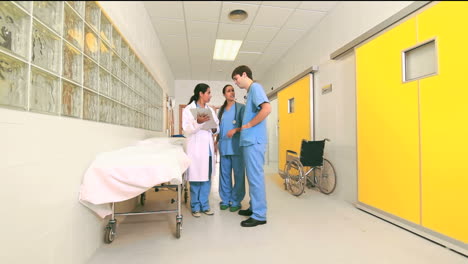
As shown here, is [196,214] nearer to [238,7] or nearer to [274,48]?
[274,48]

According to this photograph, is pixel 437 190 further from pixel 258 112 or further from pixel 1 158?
pixel 1 158

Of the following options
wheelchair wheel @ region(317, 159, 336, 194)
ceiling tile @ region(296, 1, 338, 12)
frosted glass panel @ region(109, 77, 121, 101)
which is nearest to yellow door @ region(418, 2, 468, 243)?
wheelchair wheel @ region(317, 159, 336, 194)

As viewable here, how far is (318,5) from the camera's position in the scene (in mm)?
397

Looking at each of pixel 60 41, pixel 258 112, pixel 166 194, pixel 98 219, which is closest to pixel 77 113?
pixel 60 41

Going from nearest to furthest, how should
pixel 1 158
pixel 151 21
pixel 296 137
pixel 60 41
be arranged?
pixel 151 21
pixel 1 158
pixel 60 41
pixel 296 137

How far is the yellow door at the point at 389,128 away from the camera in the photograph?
1.63m

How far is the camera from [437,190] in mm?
1554

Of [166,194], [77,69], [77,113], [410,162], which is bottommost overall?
[166,194]

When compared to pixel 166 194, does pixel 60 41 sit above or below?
above

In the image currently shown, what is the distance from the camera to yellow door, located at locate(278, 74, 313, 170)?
3455 mm

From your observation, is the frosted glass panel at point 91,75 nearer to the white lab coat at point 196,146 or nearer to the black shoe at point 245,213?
the white lab coat at point 196,146

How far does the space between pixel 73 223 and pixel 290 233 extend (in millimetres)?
1431

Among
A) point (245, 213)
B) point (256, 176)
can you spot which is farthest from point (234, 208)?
point (256, 176)

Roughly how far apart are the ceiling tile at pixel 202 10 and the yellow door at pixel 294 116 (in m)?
3.11
